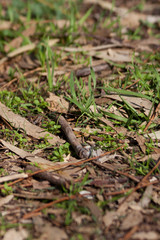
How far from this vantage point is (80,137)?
266cm

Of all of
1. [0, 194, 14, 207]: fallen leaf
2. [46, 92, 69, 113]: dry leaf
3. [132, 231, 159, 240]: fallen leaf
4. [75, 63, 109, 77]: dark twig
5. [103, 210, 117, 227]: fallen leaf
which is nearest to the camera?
[132, 231, 159, 240]: fallen leaf

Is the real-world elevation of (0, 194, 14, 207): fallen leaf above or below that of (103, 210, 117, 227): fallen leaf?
above

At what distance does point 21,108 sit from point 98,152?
1042 mm

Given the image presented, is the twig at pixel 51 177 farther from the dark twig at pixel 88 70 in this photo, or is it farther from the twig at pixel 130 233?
the dark twig at pixel 88 70

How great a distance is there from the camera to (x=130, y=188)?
7.04ft

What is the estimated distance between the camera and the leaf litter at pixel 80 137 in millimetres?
1940

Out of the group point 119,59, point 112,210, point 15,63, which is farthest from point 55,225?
point 15,63

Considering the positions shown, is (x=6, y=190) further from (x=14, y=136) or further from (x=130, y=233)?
(x=130, y=233)

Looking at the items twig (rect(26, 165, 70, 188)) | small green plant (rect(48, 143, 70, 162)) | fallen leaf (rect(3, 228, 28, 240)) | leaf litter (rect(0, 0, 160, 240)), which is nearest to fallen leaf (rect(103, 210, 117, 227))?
leaf litter (rect(0, 0, 160, 240))

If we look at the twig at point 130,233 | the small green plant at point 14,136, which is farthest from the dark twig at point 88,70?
the twig at point 130,233

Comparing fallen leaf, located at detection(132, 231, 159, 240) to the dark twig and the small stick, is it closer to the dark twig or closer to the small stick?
the small stick

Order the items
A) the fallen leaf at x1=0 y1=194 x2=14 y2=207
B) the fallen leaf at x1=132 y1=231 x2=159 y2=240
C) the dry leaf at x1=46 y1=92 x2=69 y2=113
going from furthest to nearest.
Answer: the dry leaf at x1=46 y1=92 x2=69 y2=113, the fallen leaf at x1=0 y1=194 x2=14 y2=207, the fallen leaf at x1=132 y1=231 x2=159 y2=240

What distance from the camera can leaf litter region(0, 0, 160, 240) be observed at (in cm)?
194

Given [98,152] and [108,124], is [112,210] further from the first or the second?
[108,124]
